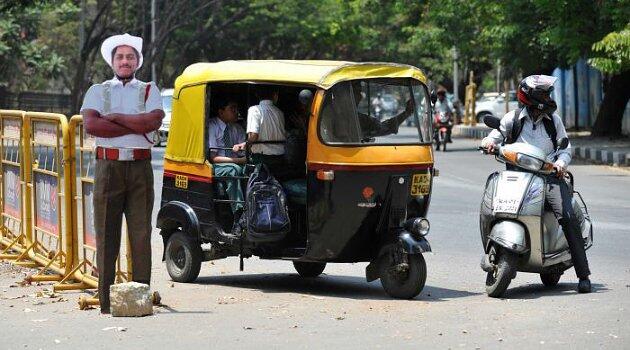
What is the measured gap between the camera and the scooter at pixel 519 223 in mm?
9945

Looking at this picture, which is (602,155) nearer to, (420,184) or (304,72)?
(420,184)

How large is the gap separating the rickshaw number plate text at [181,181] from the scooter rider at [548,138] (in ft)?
8.07

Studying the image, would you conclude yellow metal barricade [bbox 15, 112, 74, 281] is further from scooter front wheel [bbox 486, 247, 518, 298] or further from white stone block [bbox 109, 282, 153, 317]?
scooter front wheel [bbox 486, 247, 518, 298]

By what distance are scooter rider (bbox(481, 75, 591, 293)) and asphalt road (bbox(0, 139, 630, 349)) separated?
1.15 ft

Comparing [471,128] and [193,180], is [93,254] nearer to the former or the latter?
[193,180]

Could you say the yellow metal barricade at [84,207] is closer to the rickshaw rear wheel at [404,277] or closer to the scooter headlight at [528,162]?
the rickshaw rear wheel at [404,277]

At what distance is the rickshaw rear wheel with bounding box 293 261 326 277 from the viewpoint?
38.5ft

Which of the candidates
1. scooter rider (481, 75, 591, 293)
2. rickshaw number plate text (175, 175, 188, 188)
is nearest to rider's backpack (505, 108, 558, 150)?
scooter rider (481, 75, 591, 293)

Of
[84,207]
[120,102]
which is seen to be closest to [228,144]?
[84,207]

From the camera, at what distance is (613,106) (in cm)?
3769

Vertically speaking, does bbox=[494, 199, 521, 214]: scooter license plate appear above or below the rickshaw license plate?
below

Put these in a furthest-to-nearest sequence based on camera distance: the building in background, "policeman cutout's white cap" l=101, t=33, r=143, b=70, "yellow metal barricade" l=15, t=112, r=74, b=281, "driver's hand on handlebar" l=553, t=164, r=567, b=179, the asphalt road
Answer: the building in background → "yellow metal barricade" l=15, t=112, r=74, b=281 → "driver's hand on handlebar" l=553, t=164, r=567, b=179 → "policeman cutout's white cap" l=101, t=33, r=143, b=70 → the asphalt road

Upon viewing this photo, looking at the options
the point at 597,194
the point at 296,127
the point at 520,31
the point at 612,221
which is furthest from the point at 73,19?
the point at 296,127

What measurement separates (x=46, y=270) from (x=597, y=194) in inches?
426
